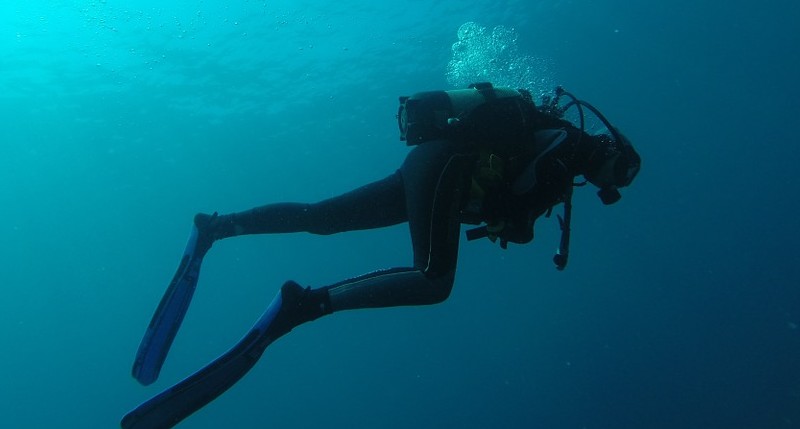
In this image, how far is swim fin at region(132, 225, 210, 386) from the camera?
14.9ft

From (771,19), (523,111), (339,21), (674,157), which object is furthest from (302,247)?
(523,111)

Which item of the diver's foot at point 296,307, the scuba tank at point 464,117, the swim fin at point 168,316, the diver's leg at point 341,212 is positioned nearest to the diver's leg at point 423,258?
the diver's foot at point 296,307

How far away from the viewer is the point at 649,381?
84.4 feet

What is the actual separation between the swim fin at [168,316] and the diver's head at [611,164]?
139 inches

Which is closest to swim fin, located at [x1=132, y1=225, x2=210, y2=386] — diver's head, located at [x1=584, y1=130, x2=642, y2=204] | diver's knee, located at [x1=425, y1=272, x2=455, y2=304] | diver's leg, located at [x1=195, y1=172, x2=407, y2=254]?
diver's leg, located at [x1=195, y1=172, x2=407, y2=254]

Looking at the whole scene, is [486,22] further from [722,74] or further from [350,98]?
[722,74]

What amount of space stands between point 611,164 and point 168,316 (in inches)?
156

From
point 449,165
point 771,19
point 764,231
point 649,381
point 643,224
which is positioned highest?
point 771,19

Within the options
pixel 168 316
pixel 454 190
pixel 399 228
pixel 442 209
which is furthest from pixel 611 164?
pixel 399 228

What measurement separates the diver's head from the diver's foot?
2.25m

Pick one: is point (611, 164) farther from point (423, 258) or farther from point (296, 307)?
point (296, 307)

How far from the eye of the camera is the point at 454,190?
A: 3.61 metres

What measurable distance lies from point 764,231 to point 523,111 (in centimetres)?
4560

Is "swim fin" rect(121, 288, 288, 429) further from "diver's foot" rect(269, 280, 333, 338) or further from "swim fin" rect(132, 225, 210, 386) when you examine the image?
"swim fin" rect(132, 225, 210, 386)
